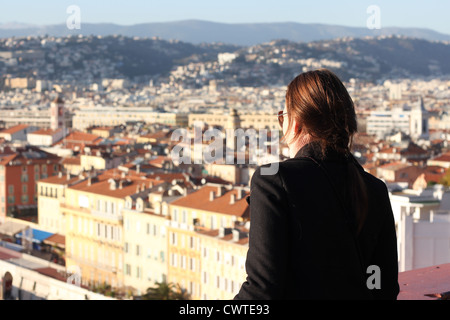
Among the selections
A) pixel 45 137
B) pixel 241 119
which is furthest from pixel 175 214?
pixel 241 119

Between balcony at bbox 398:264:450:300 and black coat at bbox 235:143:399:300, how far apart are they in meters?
0.56

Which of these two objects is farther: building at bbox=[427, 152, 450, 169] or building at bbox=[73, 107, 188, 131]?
building at bbox=[73, 107, 188, 131]

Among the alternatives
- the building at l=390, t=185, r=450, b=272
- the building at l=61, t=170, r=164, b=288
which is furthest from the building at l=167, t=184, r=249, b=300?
the building at l=390, t=185, r=450, b=272

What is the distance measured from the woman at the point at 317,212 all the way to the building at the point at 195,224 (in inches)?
748

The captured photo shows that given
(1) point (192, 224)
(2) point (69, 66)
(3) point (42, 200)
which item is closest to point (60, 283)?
(1) point (192, 224)

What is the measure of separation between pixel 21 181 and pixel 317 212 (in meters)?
37.9

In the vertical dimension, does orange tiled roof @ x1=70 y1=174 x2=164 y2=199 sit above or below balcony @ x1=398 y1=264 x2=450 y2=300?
below

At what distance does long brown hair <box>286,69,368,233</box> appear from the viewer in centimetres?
180

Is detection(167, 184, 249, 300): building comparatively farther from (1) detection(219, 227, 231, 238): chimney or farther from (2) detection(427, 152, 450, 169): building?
(2) detection(427, 152, 450, 169): building

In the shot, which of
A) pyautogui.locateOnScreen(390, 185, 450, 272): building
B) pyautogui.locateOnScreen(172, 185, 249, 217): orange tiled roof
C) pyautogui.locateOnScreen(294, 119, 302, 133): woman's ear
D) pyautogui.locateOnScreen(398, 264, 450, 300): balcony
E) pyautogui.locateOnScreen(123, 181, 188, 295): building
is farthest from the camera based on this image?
pyautogui.locateOnScreen(123, 181, 188, 295): building

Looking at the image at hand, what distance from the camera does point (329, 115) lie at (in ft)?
5.94

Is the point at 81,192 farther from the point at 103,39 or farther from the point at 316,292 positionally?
the point at 103,39

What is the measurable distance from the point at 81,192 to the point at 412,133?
4723 cm

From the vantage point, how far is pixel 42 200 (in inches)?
1342
